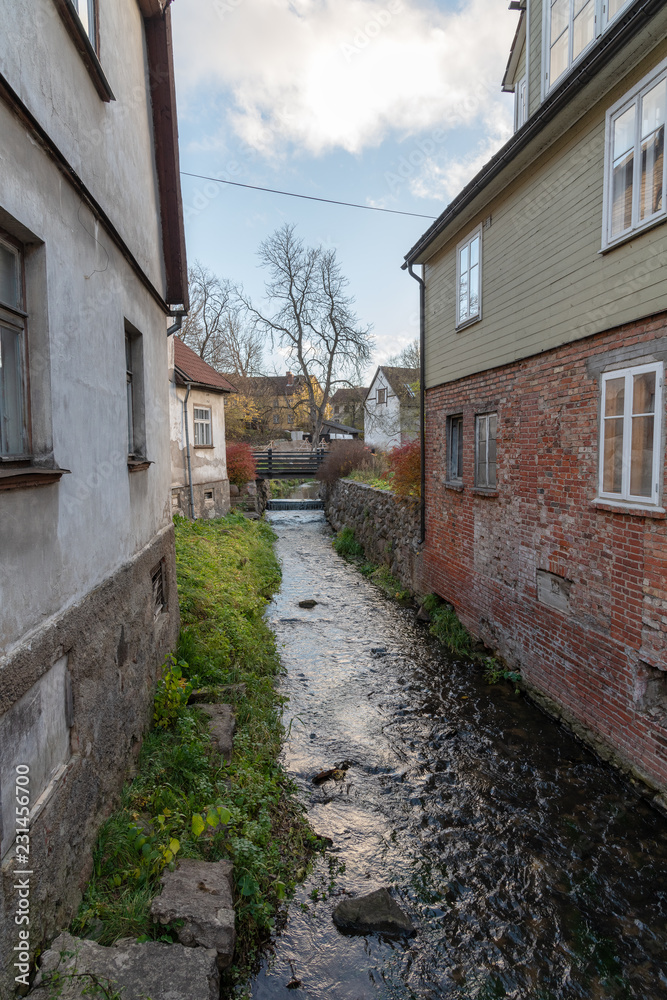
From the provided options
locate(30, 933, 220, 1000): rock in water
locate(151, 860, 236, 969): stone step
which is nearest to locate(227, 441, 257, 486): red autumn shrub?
locate(151, 860, 236, 969): stone step

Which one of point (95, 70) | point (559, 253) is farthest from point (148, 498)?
point (559, 253)

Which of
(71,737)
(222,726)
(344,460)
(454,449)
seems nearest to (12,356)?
(71,737)

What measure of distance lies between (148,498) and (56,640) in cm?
304

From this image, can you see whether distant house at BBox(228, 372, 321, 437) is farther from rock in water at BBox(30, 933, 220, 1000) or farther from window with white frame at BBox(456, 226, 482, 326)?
rock in water at BBox(30, 933, 220, 1000)

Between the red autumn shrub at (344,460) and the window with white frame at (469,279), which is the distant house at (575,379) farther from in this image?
the red autumn shrub at (344,460)

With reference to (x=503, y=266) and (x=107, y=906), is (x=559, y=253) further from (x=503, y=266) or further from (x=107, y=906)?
(x=107, y=906)

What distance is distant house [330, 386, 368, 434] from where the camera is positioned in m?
45.8

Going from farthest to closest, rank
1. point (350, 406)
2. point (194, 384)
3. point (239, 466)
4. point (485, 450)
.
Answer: point (350, 406), point (239, 466), point (194, 384), point (485, 450)

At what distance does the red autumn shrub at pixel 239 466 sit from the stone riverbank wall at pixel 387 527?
14.3 feet

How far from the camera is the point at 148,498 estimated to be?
228 inches

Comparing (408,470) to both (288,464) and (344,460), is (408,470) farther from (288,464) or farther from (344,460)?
(288,464)

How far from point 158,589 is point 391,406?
3599cm

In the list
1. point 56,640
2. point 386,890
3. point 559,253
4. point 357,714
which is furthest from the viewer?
point 357,714

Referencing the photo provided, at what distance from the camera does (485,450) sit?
840 centimetres
